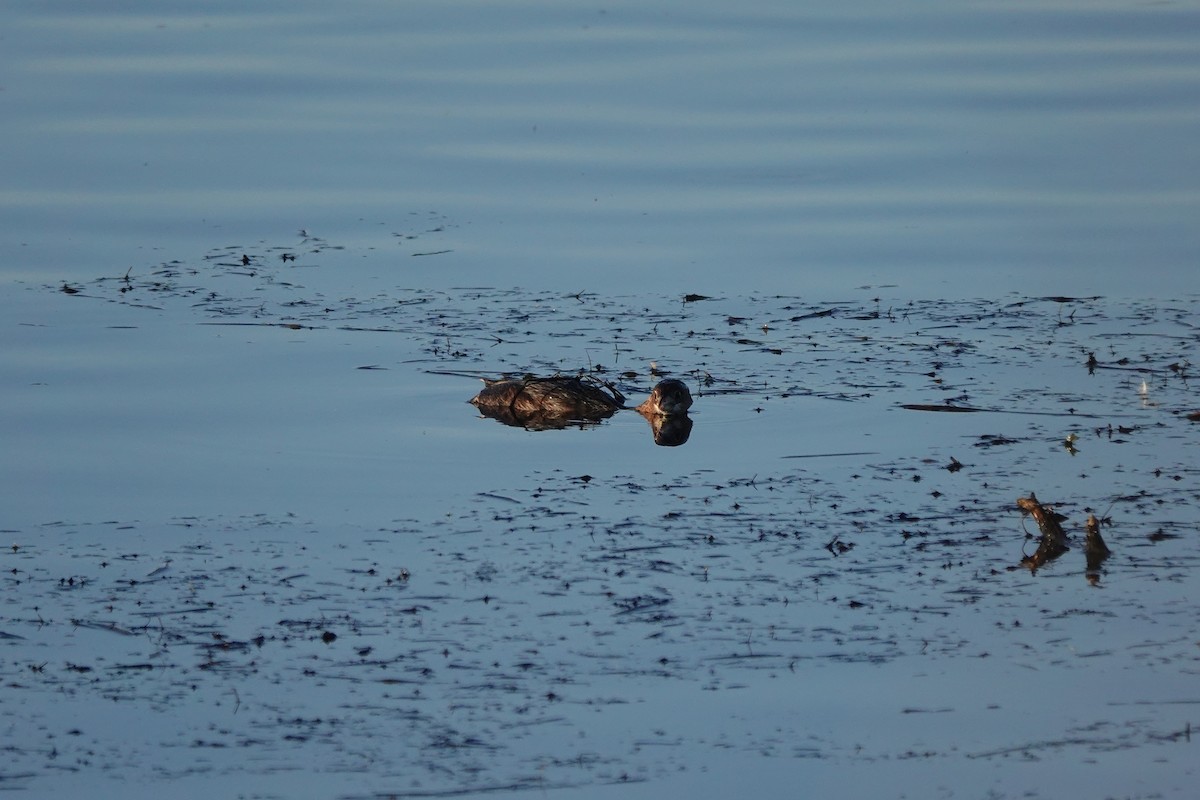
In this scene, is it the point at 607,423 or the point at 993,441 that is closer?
the point at 993,441

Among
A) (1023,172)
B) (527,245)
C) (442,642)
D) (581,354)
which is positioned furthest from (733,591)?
(1023,172)

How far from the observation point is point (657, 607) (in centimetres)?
775

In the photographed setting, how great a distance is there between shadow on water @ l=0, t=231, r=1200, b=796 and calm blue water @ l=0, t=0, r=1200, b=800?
3 centimetres

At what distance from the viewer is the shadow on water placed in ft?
21.9

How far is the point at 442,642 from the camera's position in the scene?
7465 mm

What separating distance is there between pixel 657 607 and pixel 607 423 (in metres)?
3.26

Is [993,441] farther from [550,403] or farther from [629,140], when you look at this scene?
[629,140]

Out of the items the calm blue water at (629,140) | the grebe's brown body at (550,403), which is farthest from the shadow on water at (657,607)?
the calm blue water at (629,140)

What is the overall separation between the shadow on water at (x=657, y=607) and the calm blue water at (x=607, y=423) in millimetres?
25

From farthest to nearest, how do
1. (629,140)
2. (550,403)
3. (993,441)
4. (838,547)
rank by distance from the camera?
1. (629,140)
2. (550,403)
3. (993,441)
4. (838,547)

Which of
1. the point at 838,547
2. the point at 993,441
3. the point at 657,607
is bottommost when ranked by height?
the point at 657,607

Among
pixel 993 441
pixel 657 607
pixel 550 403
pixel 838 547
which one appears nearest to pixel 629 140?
pixel 550 403

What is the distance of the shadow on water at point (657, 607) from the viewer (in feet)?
21.9

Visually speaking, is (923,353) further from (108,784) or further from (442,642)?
(108,784)
